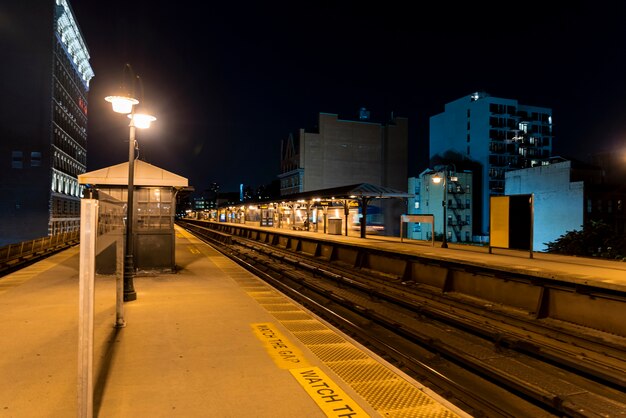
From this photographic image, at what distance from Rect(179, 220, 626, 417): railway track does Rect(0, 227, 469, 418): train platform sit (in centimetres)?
102

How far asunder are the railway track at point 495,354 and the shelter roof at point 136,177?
5566 millimetres

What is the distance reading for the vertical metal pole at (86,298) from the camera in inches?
146

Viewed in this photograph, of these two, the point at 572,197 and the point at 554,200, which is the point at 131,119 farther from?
the point at 554,200

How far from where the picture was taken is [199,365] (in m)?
6.22

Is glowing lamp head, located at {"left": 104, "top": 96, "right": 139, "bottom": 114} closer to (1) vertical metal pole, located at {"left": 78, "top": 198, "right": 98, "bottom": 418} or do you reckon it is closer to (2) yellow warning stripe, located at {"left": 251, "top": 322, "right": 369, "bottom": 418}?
(2) yellow warning stripe, located at {"left": 251, "top": 322, "right": 369, "bottom": 418}

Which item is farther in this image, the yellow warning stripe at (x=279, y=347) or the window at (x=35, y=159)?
the window at (x=35, y=159)

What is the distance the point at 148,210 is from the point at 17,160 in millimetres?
46154

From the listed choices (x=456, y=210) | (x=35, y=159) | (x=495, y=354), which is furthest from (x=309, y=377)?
(x=456, y=210)

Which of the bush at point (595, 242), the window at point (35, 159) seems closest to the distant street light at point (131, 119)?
the bush at point (595, 242)

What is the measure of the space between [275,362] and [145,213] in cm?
1061

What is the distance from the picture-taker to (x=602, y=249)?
26891mm

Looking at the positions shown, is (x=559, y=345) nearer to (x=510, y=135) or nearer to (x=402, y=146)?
(x=510, y=135)

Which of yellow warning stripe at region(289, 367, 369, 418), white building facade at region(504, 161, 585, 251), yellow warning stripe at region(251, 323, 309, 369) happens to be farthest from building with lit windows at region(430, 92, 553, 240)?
yellow warning stripe at region(289, 367, 369, 418)

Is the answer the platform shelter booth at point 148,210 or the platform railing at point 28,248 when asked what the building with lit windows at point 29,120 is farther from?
the platform shelter booth at point 148,210
